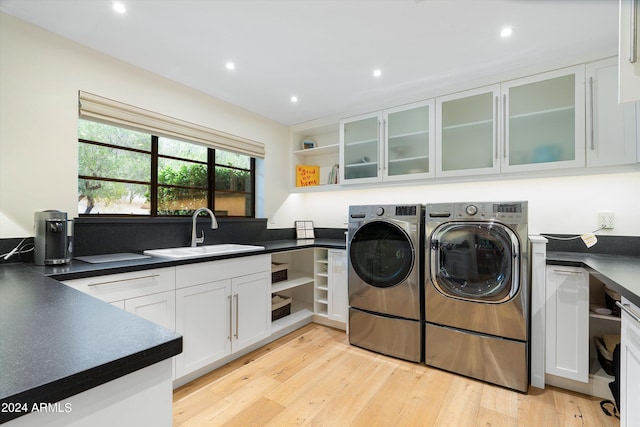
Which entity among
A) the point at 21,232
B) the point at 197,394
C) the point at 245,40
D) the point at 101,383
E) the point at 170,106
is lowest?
the point at 197,394

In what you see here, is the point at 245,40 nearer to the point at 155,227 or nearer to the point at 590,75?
the point at 155,227

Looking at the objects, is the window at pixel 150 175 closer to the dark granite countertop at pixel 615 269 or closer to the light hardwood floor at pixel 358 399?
the light hardwood floor at pixel 358 399

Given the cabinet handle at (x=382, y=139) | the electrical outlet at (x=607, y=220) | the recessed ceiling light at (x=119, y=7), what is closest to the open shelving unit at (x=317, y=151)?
the cabinet handle at (x=382, y=139)

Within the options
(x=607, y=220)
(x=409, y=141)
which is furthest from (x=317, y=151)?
(x=607, y=220)

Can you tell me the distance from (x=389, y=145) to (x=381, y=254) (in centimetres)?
111

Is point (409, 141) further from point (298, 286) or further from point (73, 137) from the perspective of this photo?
point (73, 137)

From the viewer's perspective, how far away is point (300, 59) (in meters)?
2.07

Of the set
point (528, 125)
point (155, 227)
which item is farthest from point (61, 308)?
point (528, 125)

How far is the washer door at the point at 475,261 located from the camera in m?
1.90

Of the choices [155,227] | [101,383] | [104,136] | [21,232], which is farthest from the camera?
[155,227]

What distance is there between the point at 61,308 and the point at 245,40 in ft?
→ 5.75

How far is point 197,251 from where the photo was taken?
243 centimetres

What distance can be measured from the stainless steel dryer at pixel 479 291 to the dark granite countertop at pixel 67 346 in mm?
1958

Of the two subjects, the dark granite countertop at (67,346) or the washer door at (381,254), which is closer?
the dark granite countertop at (67,346)
